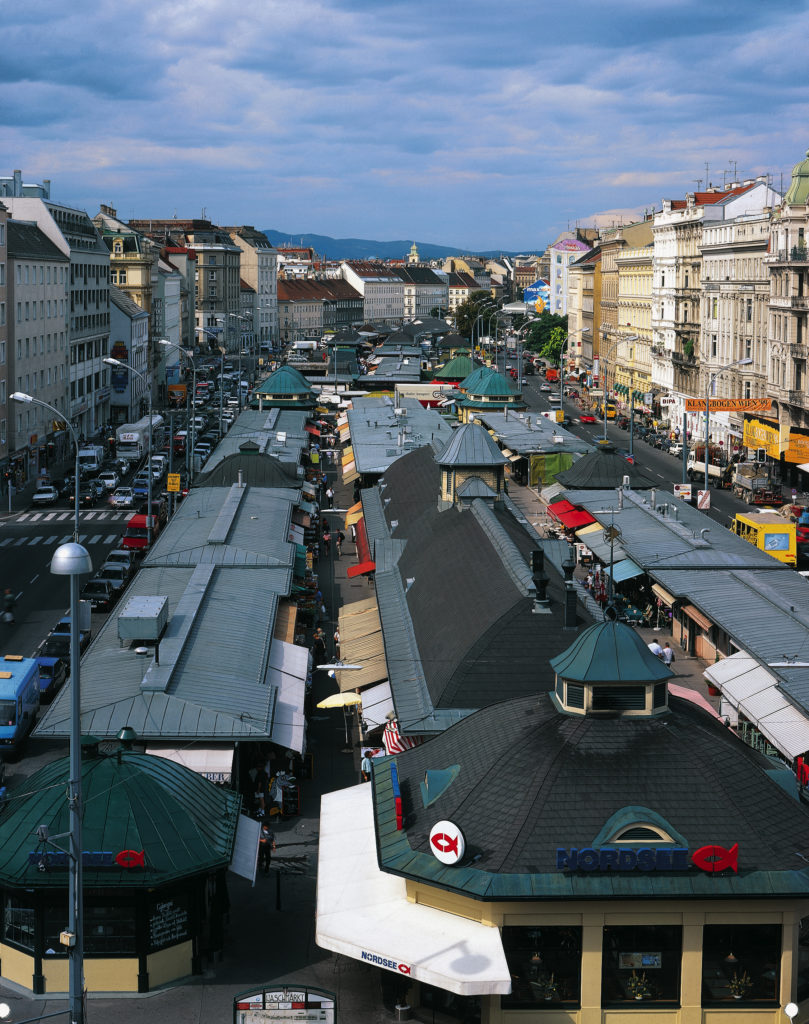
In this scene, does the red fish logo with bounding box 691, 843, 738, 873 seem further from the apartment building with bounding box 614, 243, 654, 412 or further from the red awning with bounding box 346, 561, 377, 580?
the apartment building with bounding box 614, 243, 654, 412

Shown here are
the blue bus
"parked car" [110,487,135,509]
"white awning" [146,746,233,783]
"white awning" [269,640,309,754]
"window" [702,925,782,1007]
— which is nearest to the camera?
"window" [702,925,782,1007]

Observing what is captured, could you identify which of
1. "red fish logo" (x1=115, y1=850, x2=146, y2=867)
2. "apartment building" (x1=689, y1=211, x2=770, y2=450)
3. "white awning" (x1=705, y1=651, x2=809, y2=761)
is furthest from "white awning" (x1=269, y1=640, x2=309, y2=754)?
"apartment building" (x1=689, y1=211, x2=770, y2=450)

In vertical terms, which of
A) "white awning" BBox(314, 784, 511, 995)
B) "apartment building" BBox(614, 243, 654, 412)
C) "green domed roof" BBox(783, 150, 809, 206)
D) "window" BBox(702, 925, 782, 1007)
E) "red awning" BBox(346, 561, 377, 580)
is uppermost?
"green domed roof" BBox(783, 150, 809, 206)

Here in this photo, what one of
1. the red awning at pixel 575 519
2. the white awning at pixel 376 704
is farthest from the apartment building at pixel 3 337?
the white awning at pixel 376 704

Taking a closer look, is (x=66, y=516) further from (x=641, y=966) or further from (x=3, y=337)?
(x=641, y=966)

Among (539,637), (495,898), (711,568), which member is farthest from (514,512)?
(495,898)
